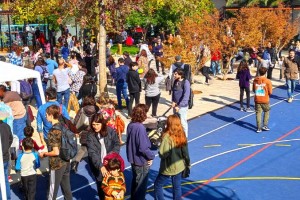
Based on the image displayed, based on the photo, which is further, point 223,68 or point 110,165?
point 223,68

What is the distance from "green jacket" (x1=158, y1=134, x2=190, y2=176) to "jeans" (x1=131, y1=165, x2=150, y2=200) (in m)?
0.41

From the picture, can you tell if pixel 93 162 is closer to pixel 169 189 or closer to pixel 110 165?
pixel 110 165

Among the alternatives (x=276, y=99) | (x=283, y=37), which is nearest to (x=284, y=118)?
(x=276, y=99)

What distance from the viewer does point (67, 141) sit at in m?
8.79

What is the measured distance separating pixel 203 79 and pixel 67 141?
15.9 metres

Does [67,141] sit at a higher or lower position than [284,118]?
higher

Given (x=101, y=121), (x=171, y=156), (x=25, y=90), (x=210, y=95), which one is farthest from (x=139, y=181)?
(x=210, y=95)

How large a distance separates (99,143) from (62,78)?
769cm

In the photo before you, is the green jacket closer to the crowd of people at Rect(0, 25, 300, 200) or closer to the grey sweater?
the crowd of people at Rect(0, 25, 300, 200)

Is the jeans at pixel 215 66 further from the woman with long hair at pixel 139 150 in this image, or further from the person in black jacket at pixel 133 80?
the woman with long hair at pixel 139 150

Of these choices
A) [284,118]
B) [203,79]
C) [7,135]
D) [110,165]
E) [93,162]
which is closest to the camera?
[110,165]

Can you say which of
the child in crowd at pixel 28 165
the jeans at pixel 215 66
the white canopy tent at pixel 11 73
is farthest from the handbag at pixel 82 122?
the jeans at pixel 215 66

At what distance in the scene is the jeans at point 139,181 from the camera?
8.97 meters

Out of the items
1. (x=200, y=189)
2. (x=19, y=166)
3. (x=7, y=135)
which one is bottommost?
(x=200, y=189)
